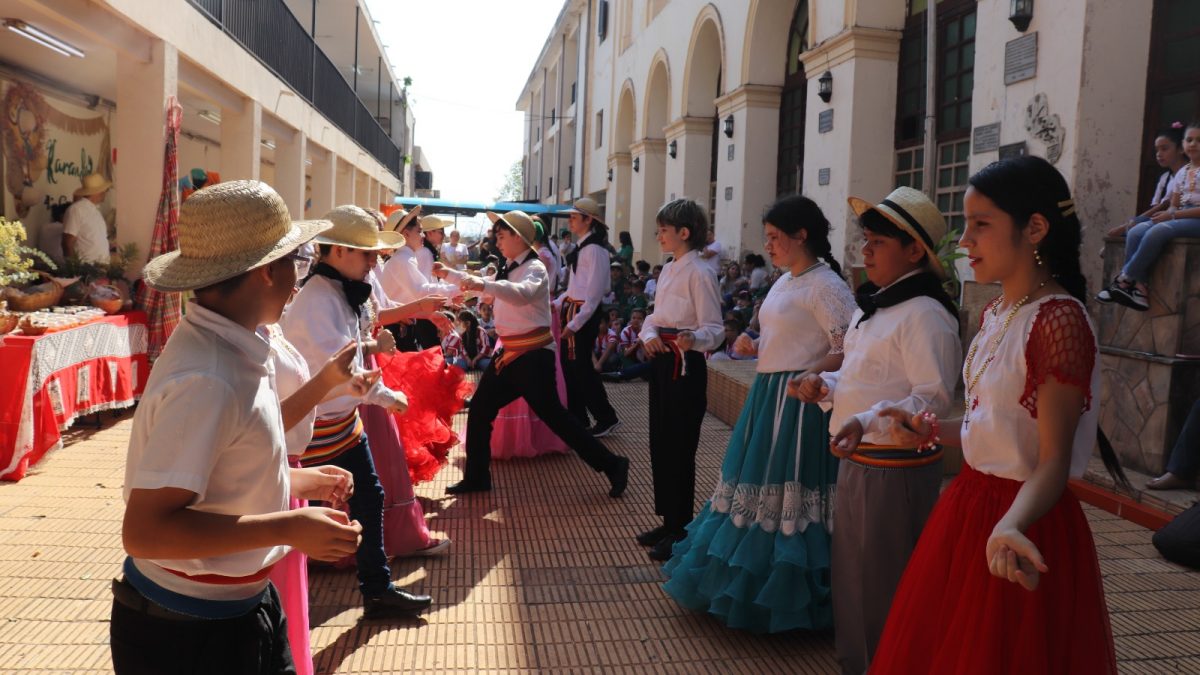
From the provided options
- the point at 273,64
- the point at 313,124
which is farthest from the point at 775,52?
the point at 313,124

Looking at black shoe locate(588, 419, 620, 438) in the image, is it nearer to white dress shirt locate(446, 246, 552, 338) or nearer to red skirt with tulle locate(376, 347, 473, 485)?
white dress shirt locate(446, 246, 552, 338)

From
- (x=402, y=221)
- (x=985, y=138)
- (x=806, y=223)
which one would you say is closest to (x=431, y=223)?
(x=402, y=221)

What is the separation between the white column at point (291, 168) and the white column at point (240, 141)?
300cm

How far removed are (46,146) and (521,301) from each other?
333 inches

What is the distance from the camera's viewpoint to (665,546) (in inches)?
189

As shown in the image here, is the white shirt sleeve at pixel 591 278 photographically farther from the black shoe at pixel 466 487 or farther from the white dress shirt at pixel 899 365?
the white dress shirt at pixel 899 365

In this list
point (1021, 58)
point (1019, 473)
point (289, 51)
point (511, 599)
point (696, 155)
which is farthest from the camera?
point (696, 155)

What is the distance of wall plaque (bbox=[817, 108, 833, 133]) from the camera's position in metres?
10.7

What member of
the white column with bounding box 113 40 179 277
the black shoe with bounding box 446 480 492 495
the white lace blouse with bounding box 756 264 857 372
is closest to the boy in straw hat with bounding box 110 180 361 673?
the white lace blouse with bounding box 756 264 857 372

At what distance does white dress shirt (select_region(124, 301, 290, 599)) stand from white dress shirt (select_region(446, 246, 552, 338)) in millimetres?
3795

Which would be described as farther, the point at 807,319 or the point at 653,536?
the point at 653,536

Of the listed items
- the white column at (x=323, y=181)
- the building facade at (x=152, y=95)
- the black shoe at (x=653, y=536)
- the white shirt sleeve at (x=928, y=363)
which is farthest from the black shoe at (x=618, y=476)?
the white column at (x=323, y=181)

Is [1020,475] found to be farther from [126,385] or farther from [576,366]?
[126,385]

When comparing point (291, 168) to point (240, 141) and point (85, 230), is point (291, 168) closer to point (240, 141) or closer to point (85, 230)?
point (240, 141)
